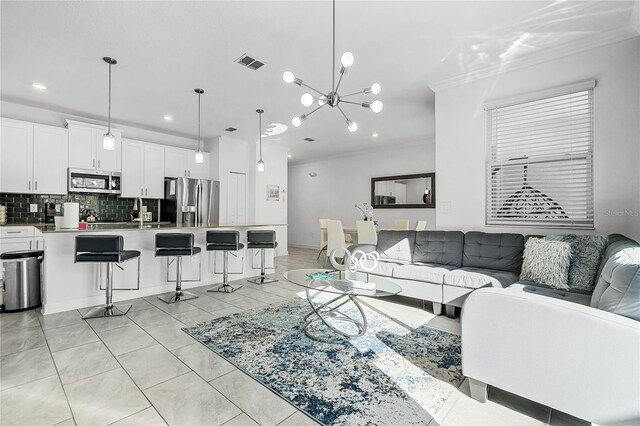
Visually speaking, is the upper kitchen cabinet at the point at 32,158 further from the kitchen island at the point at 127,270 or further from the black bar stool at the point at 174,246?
the black bar stool at the point at 174,246

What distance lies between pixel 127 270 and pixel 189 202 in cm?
255

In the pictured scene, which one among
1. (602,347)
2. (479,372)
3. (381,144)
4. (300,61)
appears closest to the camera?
(602,347)

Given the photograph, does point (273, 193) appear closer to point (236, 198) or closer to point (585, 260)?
point (236, 198)

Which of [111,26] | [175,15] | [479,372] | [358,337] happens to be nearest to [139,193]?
[111,26]

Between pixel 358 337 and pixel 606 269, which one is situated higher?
pixel 606 269

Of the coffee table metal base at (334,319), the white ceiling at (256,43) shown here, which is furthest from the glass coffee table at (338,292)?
the white ceiling at (256,43)

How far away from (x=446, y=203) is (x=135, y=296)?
432 cm

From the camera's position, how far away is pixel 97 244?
308cm

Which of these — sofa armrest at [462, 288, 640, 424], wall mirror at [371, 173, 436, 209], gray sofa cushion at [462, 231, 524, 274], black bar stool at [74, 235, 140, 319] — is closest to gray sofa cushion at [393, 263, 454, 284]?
gray sofa cushion at [462, 231, 524, 274]

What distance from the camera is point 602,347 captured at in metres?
1.35

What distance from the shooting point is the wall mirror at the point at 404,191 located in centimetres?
707

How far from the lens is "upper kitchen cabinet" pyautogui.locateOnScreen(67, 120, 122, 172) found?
5.09 m

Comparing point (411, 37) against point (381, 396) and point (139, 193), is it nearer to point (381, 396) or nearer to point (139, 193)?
point (381, 396)

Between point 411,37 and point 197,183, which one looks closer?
point 411,37
